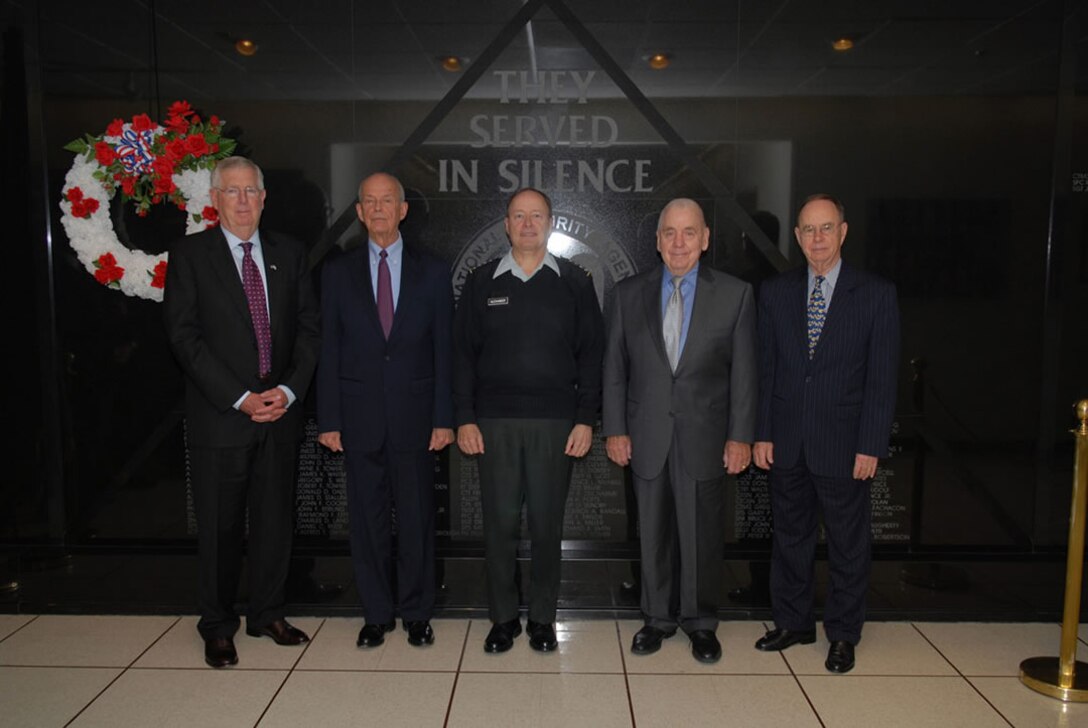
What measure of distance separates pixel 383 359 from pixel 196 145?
129cm

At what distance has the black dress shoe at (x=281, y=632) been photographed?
10.9ft

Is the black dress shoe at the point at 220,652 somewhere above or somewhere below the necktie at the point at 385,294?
below

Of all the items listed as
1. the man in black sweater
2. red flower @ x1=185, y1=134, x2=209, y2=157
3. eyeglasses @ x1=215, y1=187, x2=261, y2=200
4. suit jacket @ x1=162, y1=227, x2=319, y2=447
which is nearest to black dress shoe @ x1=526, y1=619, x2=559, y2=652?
the man in black sweater

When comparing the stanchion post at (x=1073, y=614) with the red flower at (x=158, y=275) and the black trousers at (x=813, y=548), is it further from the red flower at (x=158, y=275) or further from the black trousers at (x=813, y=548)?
the red flower at (x=158, y=275)

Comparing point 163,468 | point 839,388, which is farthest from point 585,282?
point 163,468

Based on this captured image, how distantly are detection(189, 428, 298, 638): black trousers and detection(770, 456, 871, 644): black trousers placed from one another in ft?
6.42

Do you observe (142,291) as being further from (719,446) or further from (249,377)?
(719,446)

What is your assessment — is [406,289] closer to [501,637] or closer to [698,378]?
[698,378]

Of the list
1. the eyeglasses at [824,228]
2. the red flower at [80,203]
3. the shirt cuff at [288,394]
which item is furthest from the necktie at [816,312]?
the red flower at [80,203]

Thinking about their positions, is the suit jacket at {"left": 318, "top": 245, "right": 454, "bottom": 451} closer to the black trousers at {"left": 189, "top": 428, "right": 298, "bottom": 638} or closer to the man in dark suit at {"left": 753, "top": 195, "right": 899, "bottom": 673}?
the black trousers at {"left": 189, "top": 428, "right": 298, "bottom": 638}

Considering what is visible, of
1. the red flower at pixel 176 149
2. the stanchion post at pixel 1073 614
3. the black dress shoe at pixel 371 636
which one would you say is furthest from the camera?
the red flower at pixel 176 149

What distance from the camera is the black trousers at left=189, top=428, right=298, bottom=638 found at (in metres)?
3.16

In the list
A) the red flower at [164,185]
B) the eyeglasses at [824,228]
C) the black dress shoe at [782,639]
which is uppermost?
the red flower at [164,185]

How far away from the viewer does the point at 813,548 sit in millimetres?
3295
